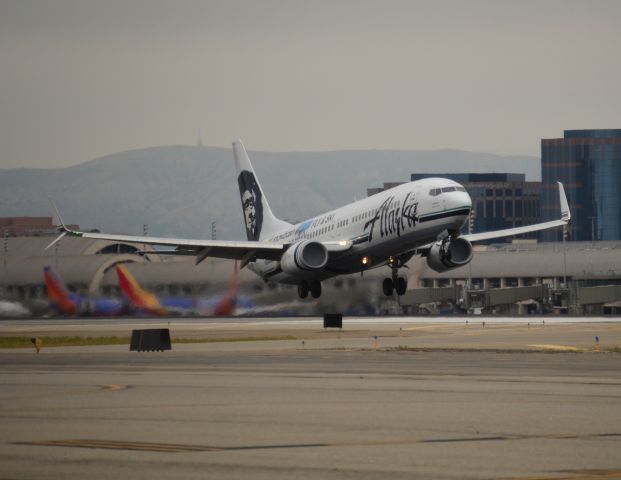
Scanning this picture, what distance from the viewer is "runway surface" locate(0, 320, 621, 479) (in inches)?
702

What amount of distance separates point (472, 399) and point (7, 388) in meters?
12.0

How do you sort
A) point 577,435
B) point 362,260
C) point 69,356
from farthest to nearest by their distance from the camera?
point 362,260 < point 69,356 < point 577,435

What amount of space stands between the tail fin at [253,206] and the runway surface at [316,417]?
41.2 metres

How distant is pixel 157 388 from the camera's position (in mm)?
31141

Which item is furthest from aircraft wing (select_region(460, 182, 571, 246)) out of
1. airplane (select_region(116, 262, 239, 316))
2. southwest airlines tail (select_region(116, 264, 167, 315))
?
southwest airlines tail (select_region(116, 264, 167, 315))

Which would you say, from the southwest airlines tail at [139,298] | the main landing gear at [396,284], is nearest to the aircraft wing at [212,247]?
the main landing gear at [396,284]

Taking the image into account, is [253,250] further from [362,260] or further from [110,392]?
[110,392]

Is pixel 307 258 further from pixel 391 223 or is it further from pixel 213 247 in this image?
pixel 213 247

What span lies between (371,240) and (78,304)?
43770 millimetres

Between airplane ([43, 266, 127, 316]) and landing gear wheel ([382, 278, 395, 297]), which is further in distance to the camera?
airplane ([43, 266, 127, 316])

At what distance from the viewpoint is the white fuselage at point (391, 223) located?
200 feet

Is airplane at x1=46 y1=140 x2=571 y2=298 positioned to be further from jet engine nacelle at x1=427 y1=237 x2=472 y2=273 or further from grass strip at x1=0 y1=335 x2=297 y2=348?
grass strip at x1=0 y1=335 x2=297 y2=348

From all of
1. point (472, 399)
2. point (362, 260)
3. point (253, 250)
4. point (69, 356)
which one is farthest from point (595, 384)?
point (253, 250)

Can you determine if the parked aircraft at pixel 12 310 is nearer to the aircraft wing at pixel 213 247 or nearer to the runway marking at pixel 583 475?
the aircraft wing at pixel 213 247
